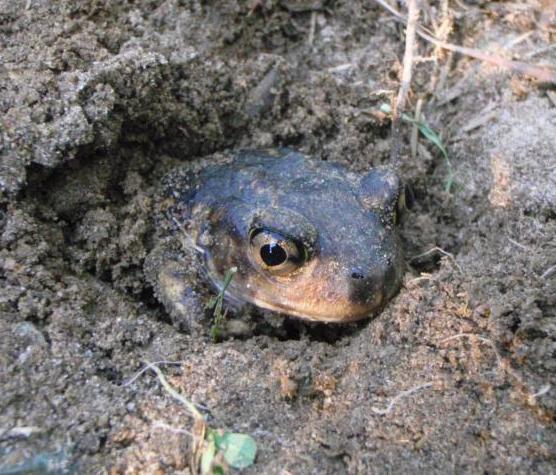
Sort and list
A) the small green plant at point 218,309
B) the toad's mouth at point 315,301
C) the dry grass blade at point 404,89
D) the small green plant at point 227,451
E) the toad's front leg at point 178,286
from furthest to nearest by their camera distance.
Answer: the dry grass blade at point 404,89 → the toad's front leg at point 178,286 → the small green plant at point 218,309 → the toad's mouth at point 315,301 → the small green plant at point 227,451

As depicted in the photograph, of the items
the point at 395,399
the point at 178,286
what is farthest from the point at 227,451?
the point at 178,286

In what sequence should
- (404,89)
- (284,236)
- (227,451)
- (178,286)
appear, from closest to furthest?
1. (227,451)
2. (284,236)
3. (178,286)
4. (404,89)

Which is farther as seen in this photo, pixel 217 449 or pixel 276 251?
pixel 276 251

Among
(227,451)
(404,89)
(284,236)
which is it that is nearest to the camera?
(227,451)

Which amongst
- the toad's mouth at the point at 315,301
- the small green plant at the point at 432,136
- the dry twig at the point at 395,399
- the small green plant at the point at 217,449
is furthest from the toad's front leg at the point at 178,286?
Answer: the small green plant at the point at 432,136

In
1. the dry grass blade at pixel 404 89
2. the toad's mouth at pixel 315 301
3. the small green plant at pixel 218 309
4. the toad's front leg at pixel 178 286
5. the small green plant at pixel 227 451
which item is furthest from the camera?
the dry grass blade at pixel 404 89

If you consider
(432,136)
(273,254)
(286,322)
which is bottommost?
(286,322)

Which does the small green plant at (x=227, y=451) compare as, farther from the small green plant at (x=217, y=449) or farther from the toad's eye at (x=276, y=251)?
the toad's eye at (x=276, y=251)

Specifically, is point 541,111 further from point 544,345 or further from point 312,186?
point 544,345

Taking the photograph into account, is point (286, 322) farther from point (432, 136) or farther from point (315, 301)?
point (432, 136)
